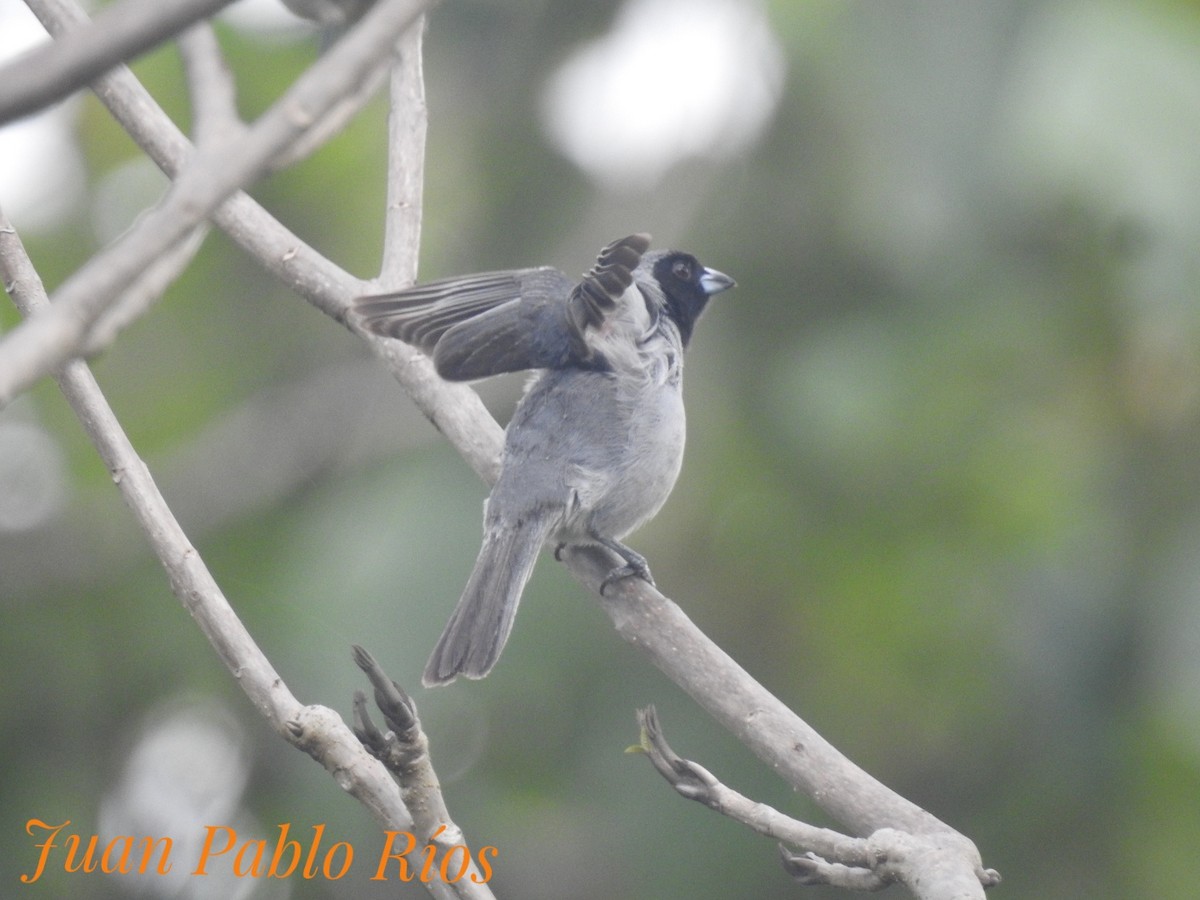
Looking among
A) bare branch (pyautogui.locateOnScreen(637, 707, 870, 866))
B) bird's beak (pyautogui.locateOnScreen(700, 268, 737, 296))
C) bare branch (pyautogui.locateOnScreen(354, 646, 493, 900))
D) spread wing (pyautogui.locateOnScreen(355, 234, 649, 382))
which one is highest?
bird's beak (pyautogui.locateOnScreen(700, 268, 737, 296))

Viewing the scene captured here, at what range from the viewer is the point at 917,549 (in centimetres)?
Result: 657

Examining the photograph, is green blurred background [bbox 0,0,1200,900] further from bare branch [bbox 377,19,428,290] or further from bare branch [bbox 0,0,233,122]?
bare branch [bbox 0,0,233,122]

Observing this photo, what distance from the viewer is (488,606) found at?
12.6 feet

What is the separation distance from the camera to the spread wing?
10.6 feet

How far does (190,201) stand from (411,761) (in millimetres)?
1298

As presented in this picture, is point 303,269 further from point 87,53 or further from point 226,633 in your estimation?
point 87,53

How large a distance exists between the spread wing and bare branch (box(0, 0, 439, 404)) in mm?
1637

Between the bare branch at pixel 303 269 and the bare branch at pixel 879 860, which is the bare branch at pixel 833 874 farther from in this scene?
the bare branch at pixel 303 269

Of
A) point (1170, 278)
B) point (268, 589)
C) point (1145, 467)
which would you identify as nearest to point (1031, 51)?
point (1170, 278)

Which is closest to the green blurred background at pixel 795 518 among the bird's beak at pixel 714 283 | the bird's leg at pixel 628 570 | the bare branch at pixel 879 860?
the bird's beak at pixel 714 283

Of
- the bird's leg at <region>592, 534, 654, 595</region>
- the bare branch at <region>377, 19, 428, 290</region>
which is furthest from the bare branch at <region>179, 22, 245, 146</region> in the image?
the bare branch at <region>377, 19, 428, 290</region>

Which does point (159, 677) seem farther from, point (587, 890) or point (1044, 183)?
point (1044, 183)

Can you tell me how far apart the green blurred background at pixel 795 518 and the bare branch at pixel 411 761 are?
314cm

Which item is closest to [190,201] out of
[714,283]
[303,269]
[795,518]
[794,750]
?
[794,750]
